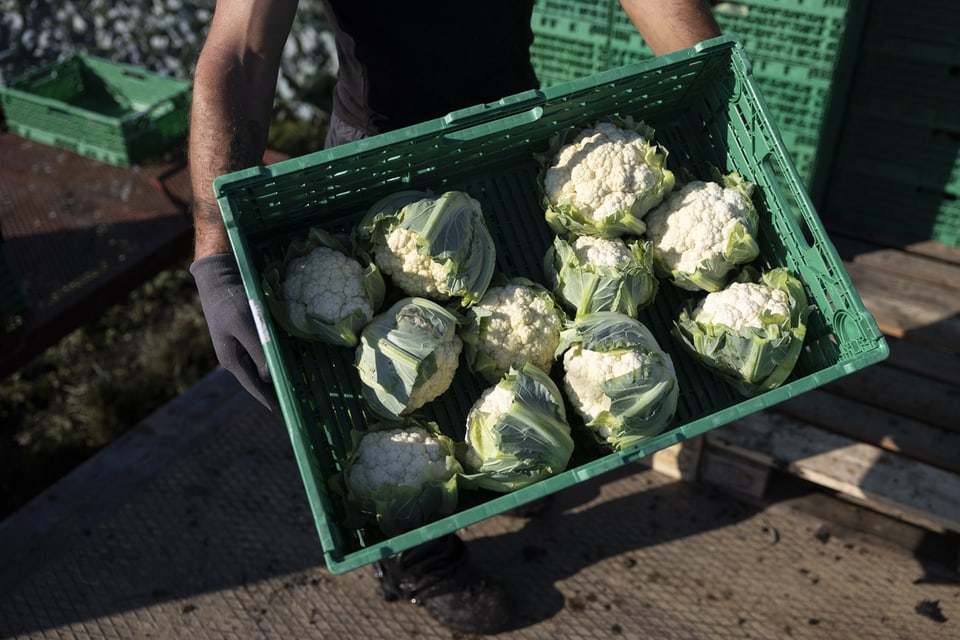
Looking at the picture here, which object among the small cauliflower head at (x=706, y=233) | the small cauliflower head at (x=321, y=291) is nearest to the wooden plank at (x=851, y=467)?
the small cauliflower head at (x=706, y=233)

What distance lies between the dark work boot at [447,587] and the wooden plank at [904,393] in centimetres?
143

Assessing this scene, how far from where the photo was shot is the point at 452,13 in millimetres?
2295

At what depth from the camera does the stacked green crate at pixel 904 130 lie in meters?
3.24

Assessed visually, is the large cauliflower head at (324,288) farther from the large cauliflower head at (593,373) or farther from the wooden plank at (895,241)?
the wooden plank at (895,241)

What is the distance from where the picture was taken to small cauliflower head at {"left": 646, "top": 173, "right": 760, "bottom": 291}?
2.14m

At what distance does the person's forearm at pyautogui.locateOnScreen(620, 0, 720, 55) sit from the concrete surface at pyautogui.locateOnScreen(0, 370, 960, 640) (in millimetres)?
1664

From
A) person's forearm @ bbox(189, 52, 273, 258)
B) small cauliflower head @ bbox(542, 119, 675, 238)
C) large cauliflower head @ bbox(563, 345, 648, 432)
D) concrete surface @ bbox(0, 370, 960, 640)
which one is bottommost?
concrete surface @ bbox(0, 370, 960, 640)

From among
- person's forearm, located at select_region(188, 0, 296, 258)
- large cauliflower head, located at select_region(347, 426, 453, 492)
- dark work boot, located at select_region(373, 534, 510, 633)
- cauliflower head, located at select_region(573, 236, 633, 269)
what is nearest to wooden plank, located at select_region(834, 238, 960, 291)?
cauliflower head, located at select_region(573, 236, 633, 269)

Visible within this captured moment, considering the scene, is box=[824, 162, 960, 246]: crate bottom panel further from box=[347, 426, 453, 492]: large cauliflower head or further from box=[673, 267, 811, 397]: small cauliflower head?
box=[347, 426, 453, 492]: large cauliflower head

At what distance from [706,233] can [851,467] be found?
1.18m

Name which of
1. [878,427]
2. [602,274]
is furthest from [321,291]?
[878,427]

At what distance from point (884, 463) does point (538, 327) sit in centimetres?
145

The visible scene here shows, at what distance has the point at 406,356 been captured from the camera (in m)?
1.98

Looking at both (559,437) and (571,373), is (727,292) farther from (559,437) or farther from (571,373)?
(559,437)
